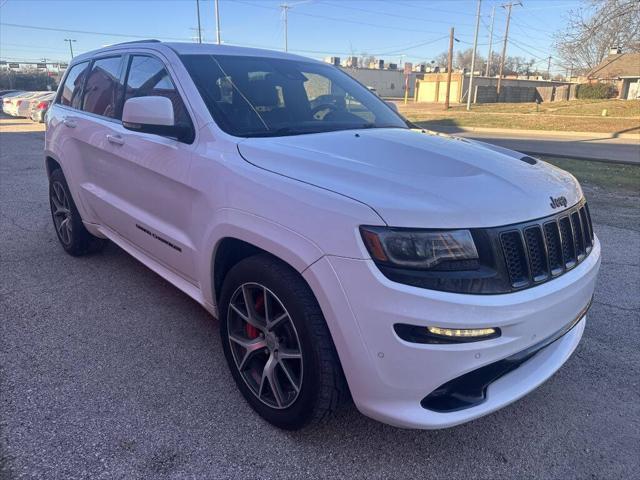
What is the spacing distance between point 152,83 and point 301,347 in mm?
2166

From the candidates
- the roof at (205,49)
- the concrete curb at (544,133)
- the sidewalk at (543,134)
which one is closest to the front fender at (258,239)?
the roof at (205,49)

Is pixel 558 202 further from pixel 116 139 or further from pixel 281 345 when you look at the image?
pixel 116 139

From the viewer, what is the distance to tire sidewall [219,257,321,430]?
2145 mm

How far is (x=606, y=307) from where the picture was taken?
3.91m

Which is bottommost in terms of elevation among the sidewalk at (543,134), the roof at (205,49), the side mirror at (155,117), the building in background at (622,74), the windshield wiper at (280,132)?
the sidewalk at (543,134)

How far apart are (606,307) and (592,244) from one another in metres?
1.54

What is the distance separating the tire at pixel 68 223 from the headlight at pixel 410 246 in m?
3.55

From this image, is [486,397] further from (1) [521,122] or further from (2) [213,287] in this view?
(1) [521,122]

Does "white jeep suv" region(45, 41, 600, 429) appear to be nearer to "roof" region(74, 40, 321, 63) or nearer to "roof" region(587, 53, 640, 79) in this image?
"roof" region(74, 40, 321, 63)

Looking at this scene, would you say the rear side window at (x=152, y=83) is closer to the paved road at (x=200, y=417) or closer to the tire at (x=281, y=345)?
the tire at (x=281, y=345)

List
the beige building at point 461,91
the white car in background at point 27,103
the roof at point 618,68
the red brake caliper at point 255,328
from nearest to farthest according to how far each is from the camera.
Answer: the red brake caliper at point 255,328 → the white car in background at point 27,103 → the roof at point 618,68 → the beige building at point 461,91

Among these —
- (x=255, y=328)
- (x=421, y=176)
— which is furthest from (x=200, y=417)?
(x=421, y=176)

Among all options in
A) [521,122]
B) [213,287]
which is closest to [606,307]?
[213,287]

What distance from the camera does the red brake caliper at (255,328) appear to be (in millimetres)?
2510
